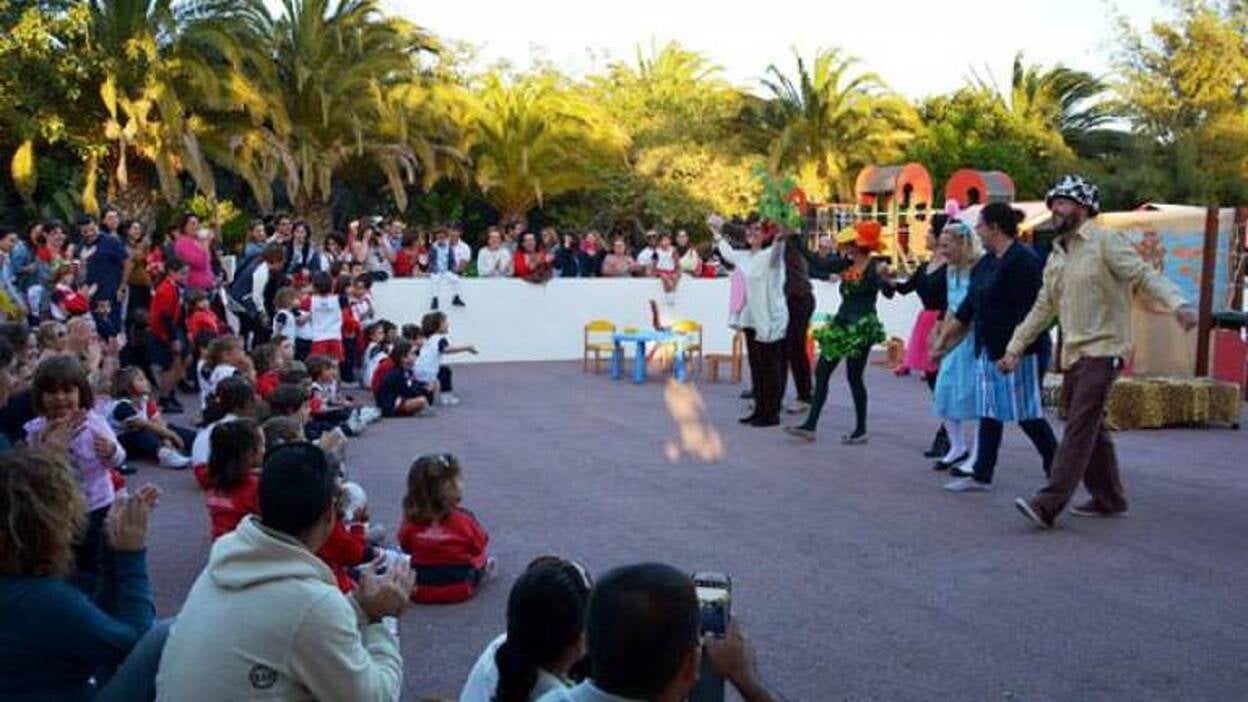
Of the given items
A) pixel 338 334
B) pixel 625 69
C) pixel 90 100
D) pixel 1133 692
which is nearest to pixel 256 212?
pixel 90 100

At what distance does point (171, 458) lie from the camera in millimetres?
9906

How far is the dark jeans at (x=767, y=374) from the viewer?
39.2ft

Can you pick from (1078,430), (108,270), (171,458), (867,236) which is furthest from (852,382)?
(108,270)

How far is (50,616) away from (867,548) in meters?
4.96

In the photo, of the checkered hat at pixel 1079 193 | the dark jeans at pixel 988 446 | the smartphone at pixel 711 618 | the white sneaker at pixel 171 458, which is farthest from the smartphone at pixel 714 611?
the white sneaker at pixel 171 458

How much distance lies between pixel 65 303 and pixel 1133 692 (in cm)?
1083

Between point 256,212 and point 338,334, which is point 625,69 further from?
point 338,334

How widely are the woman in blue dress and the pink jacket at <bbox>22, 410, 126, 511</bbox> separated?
547cm

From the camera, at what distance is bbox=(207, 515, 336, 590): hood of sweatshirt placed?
3053 mm

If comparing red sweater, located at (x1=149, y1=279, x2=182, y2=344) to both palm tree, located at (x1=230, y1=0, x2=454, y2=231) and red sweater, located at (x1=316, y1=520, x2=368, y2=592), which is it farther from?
palm tree, located at (x1=230, y1=0, x2=454, y2=231)

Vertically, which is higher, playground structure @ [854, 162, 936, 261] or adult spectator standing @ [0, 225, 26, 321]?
playground structure @ [854, 162, 936, 261]

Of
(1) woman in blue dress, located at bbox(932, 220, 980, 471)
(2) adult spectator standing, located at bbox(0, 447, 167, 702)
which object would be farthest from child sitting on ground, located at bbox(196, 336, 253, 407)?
(2) adult spectator standing, located at bbox(0, 447, 167, 702)

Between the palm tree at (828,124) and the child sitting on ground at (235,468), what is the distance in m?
29.5

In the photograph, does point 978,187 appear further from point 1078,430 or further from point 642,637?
point 642,637
